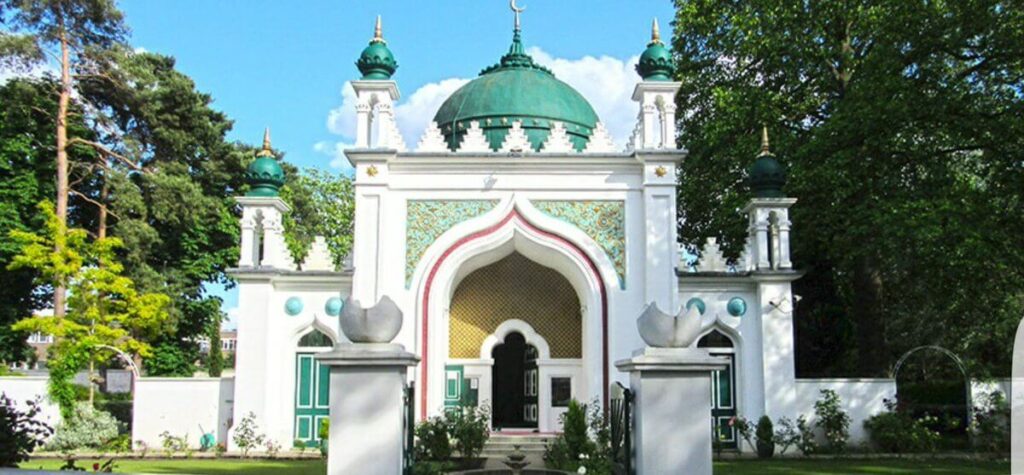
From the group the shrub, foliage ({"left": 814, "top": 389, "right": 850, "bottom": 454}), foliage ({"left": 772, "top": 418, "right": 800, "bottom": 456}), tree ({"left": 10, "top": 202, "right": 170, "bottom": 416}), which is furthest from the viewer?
tree ({"left": 10, "top": 202, "right": 170, "bottom": 416})

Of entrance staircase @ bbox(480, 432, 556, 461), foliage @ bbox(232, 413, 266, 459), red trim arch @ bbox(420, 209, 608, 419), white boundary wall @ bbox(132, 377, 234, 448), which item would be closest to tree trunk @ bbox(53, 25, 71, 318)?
white boundary wall @ bbox(132, 377, 234, 448)

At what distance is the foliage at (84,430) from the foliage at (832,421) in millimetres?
13245

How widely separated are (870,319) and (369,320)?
15387mm

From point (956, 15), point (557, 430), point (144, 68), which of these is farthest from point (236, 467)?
point (144, 68)

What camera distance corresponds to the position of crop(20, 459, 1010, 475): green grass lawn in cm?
1298

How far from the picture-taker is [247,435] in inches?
627

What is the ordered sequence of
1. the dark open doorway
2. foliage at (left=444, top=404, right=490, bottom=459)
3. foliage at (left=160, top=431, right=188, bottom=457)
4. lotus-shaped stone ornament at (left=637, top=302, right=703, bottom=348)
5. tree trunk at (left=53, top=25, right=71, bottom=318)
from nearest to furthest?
1. lotus-shaped stone ornament at (left=637, top=302, right=703, bottom=348)
2. foliage at (left=444, top=404, right=490, bottom=459)
3. foliage at (left=160, top=431, right=188, bottom=457)
4. the dark open doorway
5. tree trunk at (left=53, top=25, right=71, bottom=318)

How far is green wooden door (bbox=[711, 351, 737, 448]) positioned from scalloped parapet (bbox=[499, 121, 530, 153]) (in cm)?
526

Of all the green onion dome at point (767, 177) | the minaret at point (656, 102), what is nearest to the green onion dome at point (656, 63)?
the minaret at point (656, 102)

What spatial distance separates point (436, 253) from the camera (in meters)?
16.5

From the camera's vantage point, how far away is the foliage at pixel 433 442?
45.8ft

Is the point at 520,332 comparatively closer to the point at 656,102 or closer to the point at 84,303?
the point at 656,102

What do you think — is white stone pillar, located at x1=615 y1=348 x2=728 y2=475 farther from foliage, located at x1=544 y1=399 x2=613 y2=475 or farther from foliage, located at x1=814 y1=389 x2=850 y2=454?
foliage, located at x1=814 y1=389 x2=850 y2=454

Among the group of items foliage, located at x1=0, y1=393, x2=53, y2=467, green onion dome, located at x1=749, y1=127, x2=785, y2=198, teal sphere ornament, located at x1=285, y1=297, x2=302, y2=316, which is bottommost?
foliage, located at x1=0, y1=393, x2=53, y2=467
